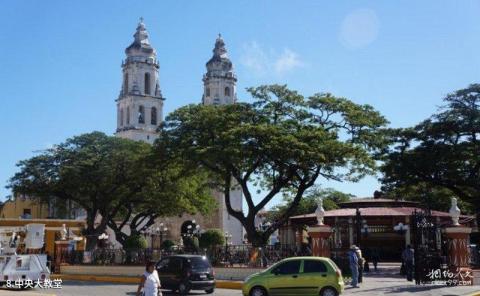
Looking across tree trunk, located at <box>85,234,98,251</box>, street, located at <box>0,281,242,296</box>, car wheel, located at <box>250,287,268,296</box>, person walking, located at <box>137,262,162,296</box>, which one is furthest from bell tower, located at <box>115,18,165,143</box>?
person walking, located at <box>137,262,162,296</box>

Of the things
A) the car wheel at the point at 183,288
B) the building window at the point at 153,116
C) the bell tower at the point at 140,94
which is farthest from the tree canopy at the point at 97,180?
the building window at the point at 153,116

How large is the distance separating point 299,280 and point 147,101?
194 ft

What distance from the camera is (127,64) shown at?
73.8 m

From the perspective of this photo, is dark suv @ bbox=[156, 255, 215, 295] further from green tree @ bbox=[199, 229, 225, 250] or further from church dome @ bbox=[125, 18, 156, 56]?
church dome @ bbox=[125, 18, 156, 56]

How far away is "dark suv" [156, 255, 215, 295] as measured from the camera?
20.8 m

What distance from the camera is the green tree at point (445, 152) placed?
32312mm

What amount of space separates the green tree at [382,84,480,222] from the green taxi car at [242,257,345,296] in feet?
55.6

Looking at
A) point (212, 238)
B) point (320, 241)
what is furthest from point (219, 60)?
point (320, 241)

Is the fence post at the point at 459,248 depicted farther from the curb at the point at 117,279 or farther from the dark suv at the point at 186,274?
the dark suv at the point at 186,274

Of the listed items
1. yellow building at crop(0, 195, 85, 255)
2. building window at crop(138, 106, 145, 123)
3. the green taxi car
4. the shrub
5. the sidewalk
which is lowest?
the sidewalk

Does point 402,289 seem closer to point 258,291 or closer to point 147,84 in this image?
point 258,291

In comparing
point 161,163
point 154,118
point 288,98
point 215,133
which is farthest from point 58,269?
point 154,118

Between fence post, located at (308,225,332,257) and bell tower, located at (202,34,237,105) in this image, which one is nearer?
fence post, located at (308,225,332,257)

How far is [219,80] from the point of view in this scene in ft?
254
